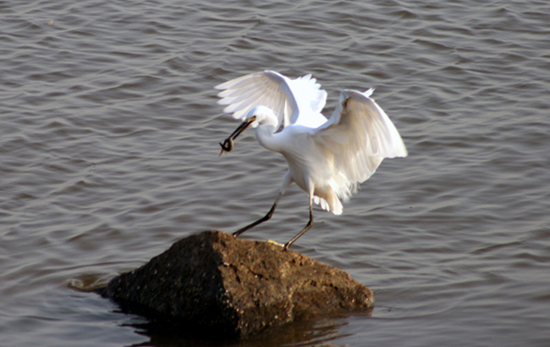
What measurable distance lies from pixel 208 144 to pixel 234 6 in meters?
4.71

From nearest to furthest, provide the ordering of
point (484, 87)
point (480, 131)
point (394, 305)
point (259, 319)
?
point (259, 319)
point (394, 305)
point (480, 131)
point (484, 87)

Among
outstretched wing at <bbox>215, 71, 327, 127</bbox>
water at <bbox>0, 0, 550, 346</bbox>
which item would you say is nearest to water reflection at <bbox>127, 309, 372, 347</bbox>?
water at <bbox>0, 0, 550, 346</bbox>

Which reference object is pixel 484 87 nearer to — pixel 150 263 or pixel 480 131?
pixel 480 131

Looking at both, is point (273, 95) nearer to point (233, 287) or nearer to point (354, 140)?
point (354, 140)

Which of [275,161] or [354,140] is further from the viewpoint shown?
[275,161]

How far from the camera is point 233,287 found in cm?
476

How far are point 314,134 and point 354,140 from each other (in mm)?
294

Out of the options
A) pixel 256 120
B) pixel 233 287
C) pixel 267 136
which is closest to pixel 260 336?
pixel 233 287

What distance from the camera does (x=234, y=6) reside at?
479 inches

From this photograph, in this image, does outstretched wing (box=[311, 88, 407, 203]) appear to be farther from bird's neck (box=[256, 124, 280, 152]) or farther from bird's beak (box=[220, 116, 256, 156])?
bird's beak (box=[220, 116, 256, 156])

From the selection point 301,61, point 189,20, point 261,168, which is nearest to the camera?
point 261,168

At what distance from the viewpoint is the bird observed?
4.91 m

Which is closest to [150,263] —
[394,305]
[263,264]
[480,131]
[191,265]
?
[191,265]

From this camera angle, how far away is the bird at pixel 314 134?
16.1ft
